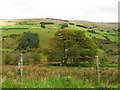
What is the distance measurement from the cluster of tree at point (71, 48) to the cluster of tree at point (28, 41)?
10103 millimetres

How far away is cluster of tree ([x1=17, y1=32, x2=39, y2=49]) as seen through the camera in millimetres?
66750

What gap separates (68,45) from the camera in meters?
54.9

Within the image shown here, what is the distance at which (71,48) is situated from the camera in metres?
52.5

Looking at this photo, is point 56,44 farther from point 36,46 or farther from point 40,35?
point 40,35

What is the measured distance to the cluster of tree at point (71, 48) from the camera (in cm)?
5166

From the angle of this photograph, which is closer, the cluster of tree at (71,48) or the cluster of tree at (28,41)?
the cluster of tree at (71,48)

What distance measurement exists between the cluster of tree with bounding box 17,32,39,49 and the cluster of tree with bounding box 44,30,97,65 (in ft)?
33.1

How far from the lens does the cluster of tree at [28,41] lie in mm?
66750

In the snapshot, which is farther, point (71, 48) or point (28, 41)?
point (28, 41)

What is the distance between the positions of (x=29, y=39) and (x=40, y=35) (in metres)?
3.04

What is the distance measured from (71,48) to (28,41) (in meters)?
23.6

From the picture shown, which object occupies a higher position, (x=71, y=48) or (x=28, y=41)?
(x=71, y=48)

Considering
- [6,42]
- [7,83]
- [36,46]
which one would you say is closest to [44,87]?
[7,83]

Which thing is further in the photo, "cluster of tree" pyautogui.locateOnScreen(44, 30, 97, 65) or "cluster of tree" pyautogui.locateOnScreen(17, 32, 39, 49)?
"cluster of tree" pyautogui.locateOnScreen(17, 32, 39, 49)
